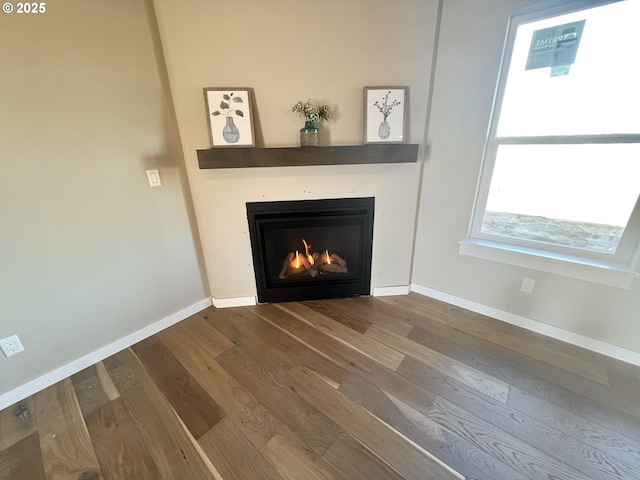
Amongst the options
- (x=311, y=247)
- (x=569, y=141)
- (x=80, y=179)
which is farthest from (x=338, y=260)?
(x=80, y=179)

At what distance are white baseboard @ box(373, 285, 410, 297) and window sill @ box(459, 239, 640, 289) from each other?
0.59m

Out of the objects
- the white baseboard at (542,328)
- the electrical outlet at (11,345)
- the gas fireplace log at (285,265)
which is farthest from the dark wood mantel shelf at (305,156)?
the electrical outlet at (11,345)

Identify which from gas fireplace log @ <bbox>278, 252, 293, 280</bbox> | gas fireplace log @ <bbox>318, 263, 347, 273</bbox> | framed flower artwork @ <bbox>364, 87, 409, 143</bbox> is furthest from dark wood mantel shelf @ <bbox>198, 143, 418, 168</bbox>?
gas fireplace log @ <bbox>318, 263, 347, 273</bbox>

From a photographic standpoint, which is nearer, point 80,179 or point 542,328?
point 80,179

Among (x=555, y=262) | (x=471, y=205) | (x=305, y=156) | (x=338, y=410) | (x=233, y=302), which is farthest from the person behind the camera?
(x=233, y=302)

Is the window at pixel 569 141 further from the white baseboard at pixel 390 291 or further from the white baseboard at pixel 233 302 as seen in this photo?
the white baseboard at pixel 233 302

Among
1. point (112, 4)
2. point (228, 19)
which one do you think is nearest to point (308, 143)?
point (228, 19)

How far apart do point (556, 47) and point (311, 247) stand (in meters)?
2.05

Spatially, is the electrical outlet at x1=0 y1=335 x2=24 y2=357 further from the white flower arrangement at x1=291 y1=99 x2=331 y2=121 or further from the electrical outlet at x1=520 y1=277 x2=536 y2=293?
the electrical outlet at x1=520 y1=277 x2=536 y2=293

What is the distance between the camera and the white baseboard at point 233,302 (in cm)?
220

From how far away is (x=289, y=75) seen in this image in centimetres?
171

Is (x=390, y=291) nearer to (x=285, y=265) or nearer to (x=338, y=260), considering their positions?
(x=338, y=260)

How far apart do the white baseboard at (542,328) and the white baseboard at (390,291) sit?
124 mm

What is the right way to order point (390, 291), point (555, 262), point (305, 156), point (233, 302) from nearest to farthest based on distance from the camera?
point (555, 262), point (305, 156), point (233, 302), point (390, 291)
